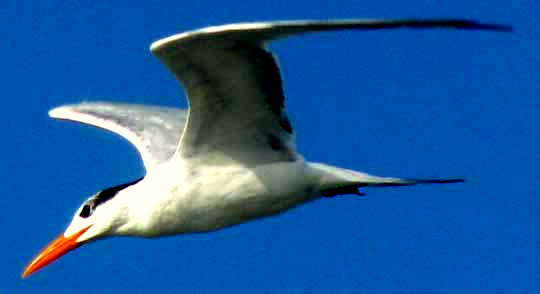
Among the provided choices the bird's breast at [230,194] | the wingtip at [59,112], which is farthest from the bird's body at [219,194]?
the wingtip at [59,112]

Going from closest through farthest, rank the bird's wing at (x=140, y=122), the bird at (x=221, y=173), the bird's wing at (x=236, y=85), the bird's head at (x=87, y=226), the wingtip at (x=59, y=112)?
the bird's wing at (x=236, y=85) → the bird at (x=221, y=173) → the bird's head at (x=87, y=226) → the bird's wing at (x=140, y=122) → the wingtip at (x=59, y=112)

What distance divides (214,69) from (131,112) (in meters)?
4.34

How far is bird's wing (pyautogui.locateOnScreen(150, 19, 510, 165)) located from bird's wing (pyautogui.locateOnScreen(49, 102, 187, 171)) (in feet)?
5.18

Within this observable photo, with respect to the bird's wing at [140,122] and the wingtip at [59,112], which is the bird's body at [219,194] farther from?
the wingtip at [59,112]

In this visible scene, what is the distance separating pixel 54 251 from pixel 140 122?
7.07ft

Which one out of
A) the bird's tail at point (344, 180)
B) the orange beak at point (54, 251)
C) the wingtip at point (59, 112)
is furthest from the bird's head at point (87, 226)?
the wingtip at point (59, 112)

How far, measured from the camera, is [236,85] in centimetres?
980

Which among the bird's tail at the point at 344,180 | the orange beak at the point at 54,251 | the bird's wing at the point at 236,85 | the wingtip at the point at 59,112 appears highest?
the wingtip at the point at 59,112

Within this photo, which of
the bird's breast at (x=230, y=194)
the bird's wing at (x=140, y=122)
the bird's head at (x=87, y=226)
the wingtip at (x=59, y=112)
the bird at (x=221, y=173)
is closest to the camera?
the bird at (x=221, y=173)

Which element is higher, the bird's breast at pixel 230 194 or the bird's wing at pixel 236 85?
the bird's wing at pixel 236 85

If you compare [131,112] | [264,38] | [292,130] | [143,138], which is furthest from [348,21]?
[131,112]

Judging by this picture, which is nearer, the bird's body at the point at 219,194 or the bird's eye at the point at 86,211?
the bird's body at the point at 219,194

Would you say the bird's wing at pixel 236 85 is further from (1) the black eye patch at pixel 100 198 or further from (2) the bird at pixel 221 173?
(1) the black eye patch at pixel 100 198

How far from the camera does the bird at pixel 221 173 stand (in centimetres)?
963
